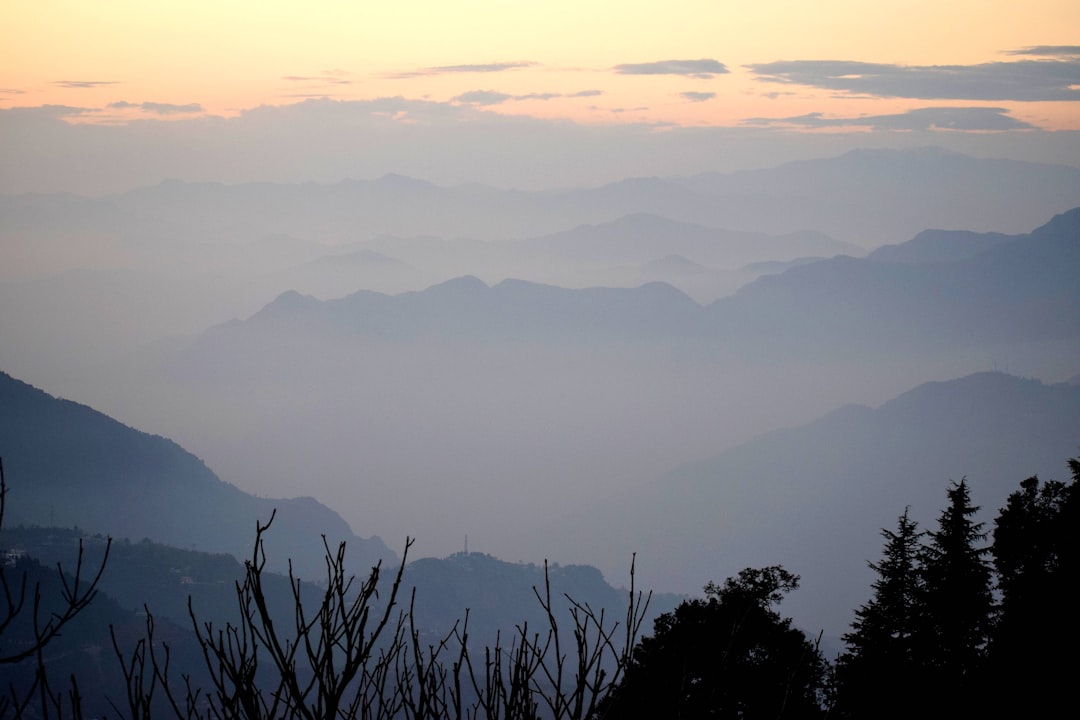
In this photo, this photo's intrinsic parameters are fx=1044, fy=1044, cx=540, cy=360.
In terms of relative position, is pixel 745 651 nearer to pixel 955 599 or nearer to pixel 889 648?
pixel 889 648

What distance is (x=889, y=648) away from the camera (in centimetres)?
2447

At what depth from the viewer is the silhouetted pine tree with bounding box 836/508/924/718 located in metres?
21.4

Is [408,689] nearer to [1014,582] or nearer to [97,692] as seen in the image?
[1014,582]

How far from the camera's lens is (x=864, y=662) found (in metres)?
23.3

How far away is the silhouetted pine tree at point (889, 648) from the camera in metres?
21.4

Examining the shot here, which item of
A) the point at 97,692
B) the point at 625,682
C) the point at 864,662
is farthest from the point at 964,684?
the point at 97,692

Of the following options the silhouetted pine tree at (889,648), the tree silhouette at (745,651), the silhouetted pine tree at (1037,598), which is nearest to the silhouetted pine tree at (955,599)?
the silhouetted pine tree at (889,648)

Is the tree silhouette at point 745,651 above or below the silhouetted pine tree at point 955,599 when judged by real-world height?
below

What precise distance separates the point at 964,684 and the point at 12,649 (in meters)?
150

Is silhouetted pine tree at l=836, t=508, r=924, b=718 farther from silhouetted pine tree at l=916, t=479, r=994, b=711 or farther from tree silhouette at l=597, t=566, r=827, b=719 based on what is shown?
tree silhouette at l=597, t=566, r=827, b=719

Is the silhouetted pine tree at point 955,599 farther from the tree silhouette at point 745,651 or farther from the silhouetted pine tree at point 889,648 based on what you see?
the tree silhouette at point 745,651

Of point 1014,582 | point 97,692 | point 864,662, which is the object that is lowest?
point 97,692

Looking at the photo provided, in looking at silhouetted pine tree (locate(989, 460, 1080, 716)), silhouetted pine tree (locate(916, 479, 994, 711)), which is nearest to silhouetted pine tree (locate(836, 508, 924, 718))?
silhouetted pine tree (locate(916, 479, 994, 711))

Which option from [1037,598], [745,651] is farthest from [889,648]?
[1037,598]
